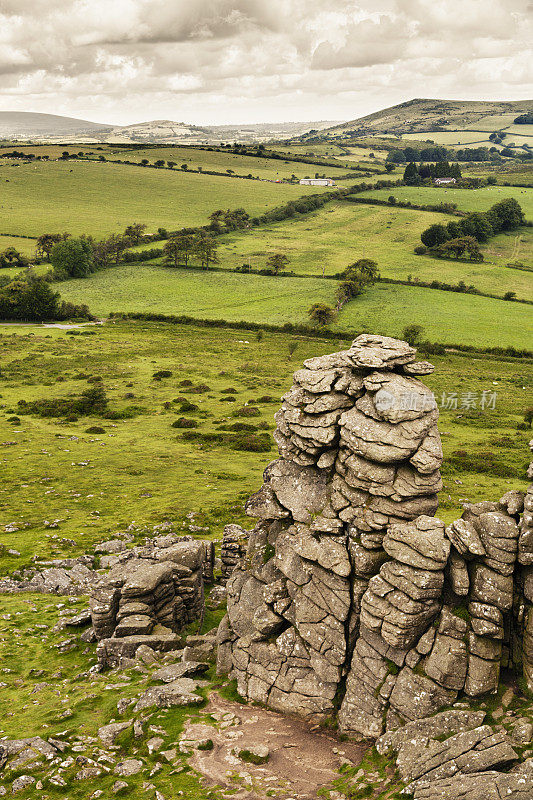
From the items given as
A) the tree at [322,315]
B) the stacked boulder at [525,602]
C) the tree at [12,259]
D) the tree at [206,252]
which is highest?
the tree at [206,252]

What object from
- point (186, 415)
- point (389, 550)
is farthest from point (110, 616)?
point (186, 415)

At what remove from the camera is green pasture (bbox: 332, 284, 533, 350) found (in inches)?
4852

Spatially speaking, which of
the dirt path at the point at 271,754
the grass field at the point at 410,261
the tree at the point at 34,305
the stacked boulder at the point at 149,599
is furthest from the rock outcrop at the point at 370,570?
the grass field at the point at 410,261

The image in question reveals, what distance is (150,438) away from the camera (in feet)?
234

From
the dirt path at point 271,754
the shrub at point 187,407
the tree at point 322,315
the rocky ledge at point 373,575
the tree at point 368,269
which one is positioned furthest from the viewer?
the tree at point 368,269

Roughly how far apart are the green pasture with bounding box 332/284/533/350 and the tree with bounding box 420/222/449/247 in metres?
40.1

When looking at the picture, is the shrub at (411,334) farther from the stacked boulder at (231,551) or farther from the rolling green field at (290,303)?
the stacked boulder at (231,551)

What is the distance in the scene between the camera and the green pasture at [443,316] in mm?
123250

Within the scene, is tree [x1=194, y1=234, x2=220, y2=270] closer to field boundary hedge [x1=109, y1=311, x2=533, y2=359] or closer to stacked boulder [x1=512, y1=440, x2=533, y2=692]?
field boundary hedge [x1=109, y1=311, x2=533, y2=359]

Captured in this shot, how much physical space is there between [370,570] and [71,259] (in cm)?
17652

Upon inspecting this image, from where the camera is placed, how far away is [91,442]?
228 feet

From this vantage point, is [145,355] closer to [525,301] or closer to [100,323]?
[100,323]

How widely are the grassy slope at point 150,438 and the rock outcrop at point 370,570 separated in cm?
2017

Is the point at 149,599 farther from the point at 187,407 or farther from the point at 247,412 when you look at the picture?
the point at 187,407
